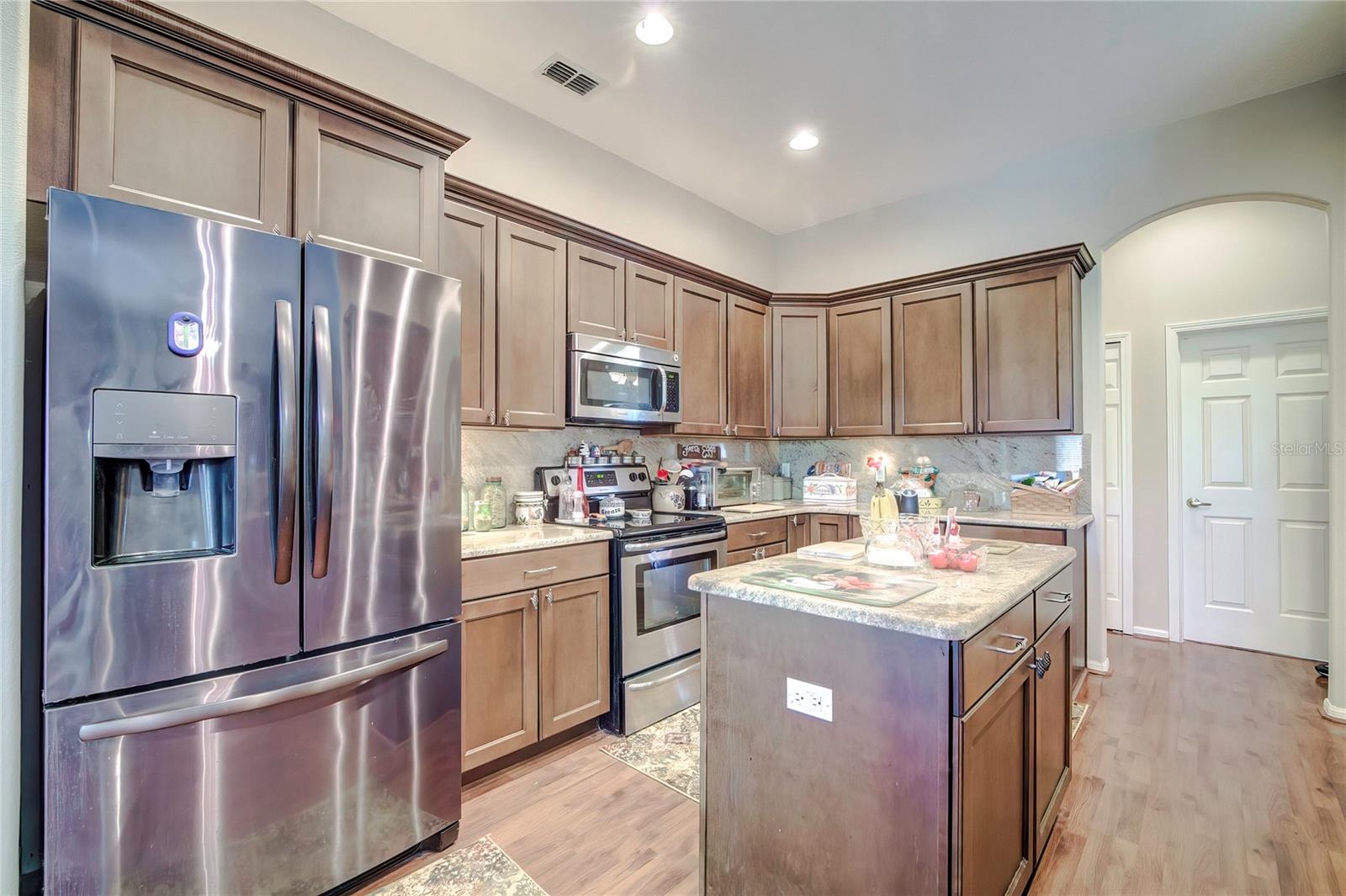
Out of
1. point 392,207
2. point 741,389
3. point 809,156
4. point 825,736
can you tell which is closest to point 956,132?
point 809,156

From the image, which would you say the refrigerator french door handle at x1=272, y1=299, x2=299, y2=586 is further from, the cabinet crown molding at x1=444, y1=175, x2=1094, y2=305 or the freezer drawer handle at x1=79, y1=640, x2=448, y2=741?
the cabinet crown molding at x1=444, y1=175, x2=1094, y2=305

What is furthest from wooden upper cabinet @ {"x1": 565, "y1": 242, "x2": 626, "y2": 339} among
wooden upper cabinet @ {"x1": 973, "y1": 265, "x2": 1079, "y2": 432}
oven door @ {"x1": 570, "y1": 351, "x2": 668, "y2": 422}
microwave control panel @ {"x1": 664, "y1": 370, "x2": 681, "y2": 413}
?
wooden upper cabinet @ {"x1": 973, "y1": 265, "x2": 1079, "y2": 432}

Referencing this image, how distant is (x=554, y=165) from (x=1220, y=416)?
459 centimetres

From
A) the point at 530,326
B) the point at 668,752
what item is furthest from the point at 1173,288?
the point at 668,752

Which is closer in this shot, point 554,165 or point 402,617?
point 402,617

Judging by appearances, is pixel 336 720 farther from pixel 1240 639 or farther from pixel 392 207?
pixel 1240 639

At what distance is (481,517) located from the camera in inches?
111

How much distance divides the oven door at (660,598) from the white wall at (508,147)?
6.38ft

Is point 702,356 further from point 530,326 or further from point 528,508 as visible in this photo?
point 528,508

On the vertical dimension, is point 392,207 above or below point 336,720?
above

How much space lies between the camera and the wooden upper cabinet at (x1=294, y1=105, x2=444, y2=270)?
190 centimetres

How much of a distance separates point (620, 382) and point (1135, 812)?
2800 millimetres

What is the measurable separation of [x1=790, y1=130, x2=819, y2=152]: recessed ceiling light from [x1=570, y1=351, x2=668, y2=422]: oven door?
4.96ft

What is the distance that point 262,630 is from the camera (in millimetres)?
1574
